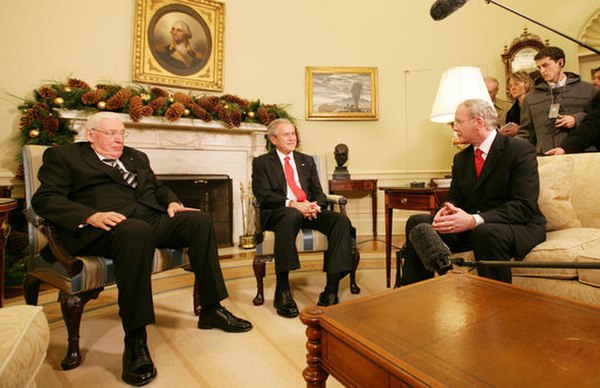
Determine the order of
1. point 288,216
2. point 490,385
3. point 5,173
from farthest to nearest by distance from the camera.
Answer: point 5,173 → point 288,216 → point 490,385

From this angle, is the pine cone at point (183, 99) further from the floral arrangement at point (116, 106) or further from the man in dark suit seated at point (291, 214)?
the man in dark suit seated at point (291, 214)

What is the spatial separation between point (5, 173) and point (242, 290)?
8.24ft

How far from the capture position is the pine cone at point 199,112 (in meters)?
3.72

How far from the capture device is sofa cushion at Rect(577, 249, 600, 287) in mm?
1485

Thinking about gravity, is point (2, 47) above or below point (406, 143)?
above

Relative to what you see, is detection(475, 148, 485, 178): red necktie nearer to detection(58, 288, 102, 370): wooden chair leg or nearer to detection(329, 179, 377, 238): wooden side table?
detection(58, 288, 102, 370): wooden chair leg

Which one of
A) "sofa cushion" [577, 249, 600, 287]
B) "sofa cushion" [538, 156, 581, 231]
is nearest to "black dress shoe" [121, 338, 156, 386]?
"sofa cushion" [577, 249, 600, 287]

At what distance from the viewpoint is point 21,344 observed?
2.40ft

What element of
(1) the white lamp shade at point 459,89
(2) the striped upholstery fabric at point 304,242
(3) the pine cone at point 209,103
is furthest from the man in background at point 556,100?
(3) the pine cone at point 209,103

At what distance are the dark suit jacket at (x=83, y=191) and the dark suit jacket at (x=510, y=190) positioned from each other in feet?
5.97

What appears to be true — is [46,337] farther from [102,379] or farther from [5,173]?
[5,173]

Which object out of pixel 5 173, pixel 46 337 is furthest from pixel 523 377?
pixel 5 173

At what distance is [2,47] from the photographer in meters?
3.28

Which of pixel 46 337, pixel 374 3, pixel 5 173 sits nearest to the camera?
pixel 46 337
